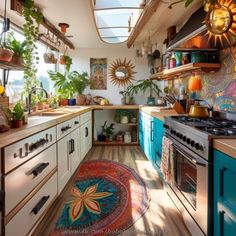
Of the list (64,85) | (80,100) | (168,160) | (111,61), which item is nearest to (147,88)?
(111,61)

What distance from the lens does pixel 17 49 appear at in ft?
7.75

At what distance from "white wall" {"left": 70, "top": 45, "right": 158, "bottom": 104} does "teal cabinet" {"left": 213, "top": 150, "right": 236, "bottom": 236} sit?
4544 mm

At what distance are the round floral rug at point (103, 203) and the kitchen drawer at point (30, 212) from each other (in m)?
0.22

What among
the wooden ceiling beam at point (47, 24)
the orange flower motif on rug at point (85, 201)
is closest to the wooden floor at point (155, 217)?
the orange flower motif on rug at point (85, 201)

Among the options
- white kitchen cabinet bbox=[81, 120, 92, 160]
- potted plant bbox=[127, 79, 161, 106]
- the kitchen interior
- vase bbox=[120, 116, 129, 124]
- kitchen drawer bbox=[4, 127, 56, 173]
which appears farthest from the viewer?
vase bbox=[120, 116, 129, 124]

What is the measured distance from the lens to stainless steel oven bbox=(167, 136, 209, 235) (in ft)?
5.28

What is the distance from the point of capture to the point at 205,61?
2701 mm

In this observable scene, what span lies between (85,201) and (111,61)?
3937 mm

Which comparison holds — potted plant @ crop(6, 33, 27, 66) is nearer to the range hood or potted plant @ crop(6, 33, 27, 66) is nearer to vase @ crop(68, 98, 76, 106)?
the range hood

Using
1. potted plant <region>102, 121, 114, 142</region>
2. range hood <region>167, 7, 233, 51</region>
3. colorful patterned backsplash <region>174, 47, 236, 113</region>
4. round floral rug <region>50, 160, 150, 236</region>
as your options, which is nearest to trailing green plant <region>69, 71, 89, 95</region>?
potted plant <region>102, 121, 114, 142</region>

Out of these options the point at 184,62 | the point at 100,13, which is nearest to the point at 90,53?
the point at 100,13

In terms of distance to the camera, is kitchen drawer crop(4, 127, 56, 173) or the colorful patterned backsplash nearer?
kitchen drawer crop(4, 127, 56, 173)

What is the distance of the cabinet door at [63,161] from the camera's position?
263 cm

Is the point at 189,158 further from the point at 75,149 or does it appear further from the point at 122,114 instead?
the point at 122,114
